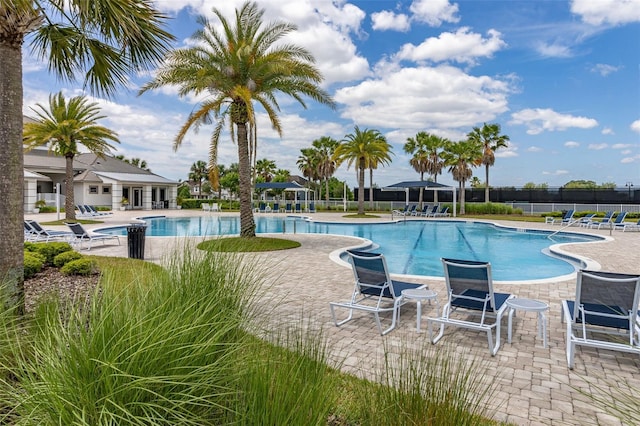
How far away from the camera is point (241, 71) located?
12.7 meters

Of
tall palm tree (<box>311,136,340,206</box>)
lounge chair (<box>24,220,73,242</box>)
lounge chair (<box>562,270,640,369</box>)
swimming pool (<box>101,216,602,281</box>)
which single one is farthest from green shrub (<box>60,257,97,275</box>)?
tall palm tree (<box>311,136,340,206</box>)

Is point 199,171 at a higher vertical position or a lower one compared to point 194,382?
higher

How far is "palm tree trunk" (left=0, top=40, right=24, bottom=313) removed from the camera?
4449 millimetres

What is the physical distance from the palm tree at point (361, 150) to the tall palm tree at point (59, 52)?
2439cm

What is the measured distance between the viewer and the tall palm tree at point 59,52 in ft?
14.3

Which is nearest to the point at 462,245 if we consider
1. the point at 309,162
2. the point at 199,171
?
the point at 309,162

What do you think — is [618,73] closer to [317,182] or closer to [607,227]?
[607,227]

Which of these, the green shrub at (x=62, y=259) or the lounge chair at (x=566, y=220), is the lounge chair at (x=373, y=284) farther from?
the lounge chair at (x=566, y=220)

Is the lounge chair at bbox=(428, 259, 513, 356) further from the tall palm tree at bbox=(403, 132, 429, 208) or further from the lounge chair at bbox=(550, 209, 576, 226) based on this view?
the tall palm tree at bbox=(403, 132, 429, 208)

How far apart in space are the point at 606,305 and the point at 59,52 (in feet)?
27.4

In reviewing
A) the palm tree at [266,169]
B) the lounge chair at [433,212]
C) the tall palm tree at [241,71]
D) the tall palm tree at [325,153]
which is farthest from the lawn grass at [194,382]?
the palm tree at [266,169]

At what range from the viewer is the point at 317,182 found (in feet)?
171

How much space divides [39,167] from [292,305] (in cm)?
3872

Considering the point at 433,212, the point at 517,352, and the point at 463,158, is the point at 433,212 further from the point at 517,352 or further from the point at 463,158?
the point at 517,352
